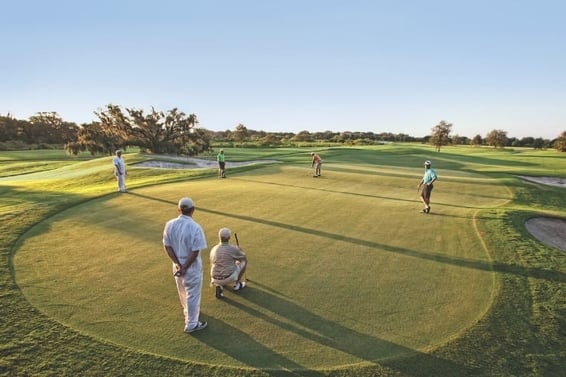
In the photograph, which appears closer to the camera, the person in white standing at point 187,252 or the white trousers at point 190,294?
the white trousers at point 190,294


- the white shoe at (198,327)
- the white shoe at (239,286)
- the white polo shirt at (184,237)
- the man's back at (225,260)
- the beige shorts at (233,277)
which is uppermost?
the white polo shirt at (184,237)

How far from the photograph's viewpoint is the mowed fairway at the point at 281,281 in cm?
596

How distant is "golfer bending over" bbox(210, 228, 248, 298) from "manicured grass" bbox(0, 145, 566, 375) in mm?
346

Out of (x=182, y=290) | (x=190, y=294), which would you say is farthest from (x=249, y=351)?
(x=182, y=290)

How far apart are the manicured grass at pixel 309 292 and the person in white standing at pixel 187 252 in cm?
→ 51

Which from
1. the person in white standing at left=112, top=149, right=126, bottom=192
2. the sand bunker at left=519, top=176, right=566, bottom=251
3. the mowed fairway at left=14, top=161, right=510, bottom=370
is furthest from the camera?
the person in white standing at left=112, top=149, right=126, bottom=192

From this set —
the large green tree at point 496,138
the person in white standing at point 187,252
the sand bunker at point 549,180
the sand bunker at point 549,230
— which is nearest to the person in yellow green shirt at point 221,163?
the sand bunker at point 549,230

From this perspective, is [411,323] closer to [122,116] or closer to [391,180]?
[391,180]

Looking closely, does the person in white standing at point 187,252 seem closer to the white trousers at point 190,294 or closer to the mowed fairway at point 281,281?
the white trousers at point 190,294

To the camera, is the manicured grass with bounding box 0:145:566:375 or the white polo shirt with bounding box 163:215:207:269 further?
the white polo shirt with bounding box 163:215:207:269

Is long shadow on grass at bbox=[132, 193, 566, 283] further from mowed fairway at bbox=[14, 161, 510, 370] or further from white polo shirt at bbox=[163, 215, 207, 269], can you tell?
white polo shirt at bbox=[163, 215, 207, 269]

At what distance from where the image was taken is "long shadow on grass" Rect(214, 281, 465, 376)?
5598 millimetres

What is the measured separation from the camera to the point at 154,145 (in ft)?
160

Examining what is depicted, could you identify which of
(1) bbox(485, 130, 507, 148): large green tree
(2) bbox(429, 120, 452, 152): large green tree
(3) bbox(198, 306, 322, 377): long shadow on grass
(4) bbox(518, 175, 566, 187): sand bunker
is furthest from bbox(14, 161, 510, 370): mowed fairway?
(1) bbox(485, 130, 507, 148): large green tree
